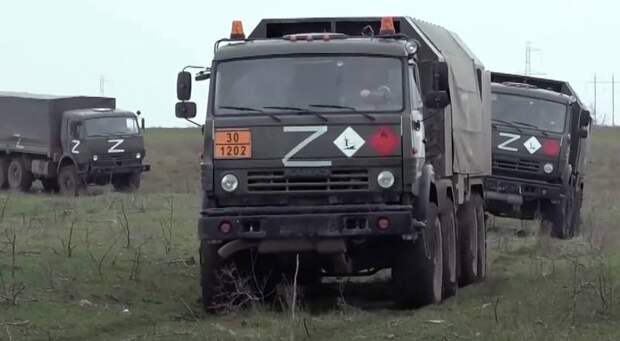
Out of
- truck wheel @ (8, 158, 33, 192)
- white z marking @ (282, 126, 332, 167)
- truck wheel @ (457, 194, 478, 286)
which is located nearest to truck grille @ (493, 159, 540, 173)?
truck wheel @ (457, 194, 478, 286)

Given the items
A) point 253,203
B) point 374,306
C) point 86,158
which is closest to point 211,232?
point 253,203

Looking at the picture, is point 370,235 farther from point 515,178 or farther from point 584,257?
point 515,178

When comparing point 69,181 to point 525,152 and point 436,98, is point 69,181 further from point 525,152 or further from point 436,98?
point 436,98

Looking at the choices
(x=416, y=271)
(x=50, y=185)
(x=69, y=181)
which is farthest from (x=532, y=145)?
(x=50, y=185)

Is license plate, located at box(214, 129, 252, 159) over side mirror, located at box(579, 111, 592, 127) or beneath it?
beneath

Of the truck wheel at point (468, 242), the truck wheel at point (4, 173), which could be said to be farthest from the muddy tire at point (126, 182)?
the truck wheel at point (468, 242)

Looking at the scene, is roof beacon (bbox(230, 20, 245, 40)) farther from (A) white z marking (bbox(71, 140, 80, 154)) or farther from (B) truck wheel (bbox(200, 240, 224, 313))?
(A) white z marking (bbox(71, 140, 80, 154))

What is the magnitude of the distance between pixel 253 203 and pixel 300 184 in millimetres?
488

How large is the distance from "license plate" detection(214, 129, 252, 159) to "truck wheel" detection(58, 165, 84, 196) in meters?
25.0

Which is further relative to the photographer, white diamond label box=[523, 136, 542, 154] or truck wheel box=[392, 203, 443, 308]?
white diamond label box=[523, 136, 542, 154]

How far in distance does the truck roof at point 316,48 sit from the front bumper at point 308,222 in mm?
1582

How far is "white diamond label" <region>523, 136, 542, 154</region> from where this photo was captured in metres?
24.1

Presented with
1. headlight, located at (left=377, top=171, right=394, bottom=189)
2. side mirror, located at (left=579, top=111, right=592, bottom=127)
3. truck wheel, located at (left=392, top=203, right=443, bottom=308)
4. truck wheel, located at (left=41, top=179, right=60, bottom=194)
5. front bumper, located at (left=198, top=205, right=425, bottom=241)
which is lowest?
truck wheel, located at (left=41, top=179, right=60, bottom=194)

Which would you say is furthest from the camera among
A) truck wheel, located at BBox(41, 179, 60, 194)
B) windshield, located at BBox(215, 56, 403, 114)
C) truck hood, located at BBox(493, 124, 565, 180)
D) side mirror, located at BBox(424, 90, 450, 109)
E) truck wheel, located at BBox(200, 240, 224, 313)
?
truck wheel, located at BBox(41, 179, 60, 194)
